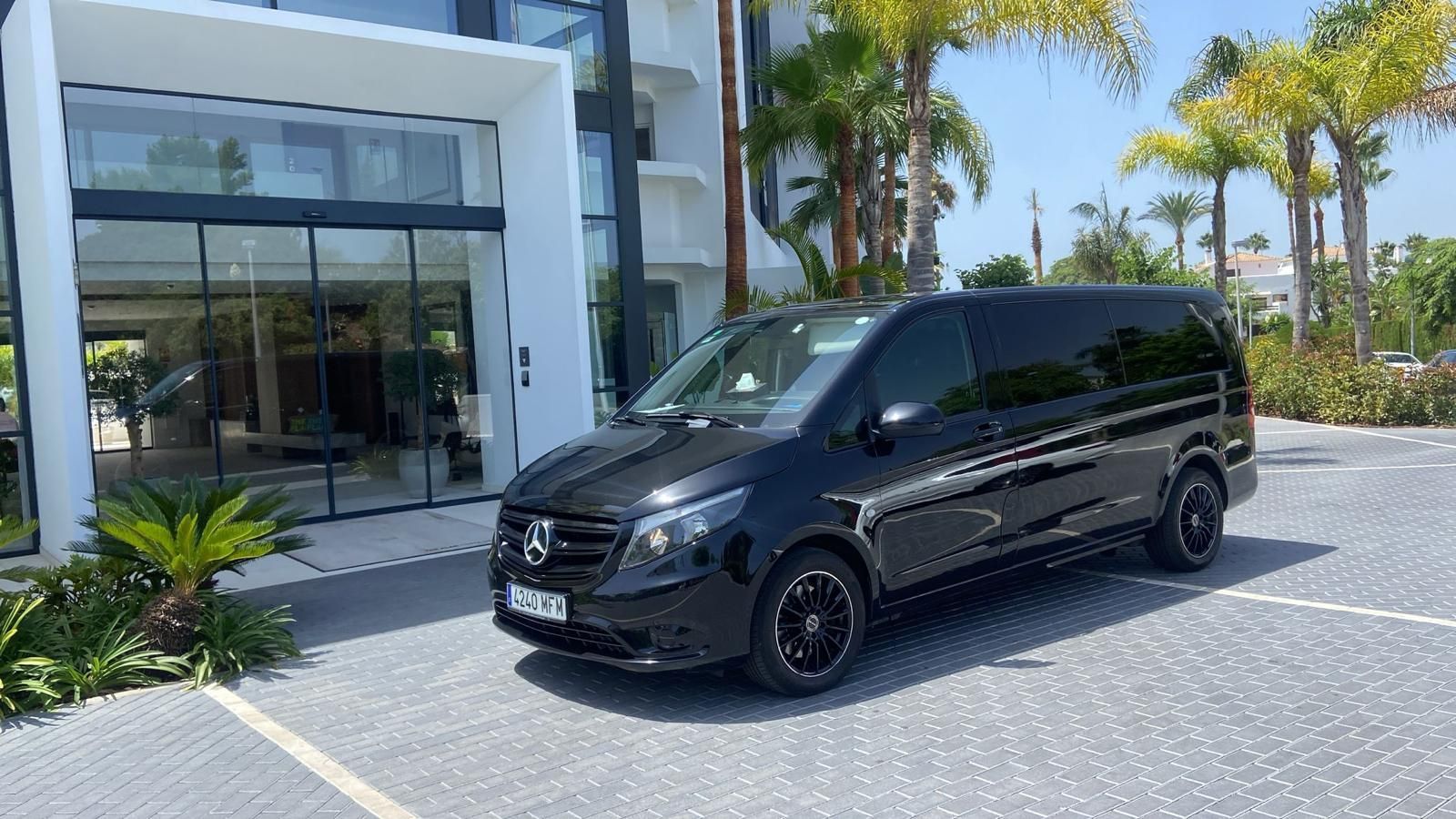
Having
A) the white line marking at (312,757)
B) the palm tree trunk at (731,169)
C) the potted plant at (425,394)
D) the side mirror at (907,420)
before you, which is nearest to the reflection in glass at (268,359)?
the potted plant at (425,394)

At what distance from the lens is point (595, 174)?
45.8 feet

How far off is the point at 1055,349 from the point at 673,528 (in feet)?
9.87

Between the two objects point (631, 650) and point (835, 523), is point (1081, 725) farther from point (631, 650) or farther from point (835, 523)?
point (631, 650)

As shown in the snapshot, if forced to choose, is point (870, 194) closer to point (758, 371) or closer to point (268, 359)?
point (268, 359)

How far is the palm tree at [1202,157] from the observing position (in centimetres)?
2503

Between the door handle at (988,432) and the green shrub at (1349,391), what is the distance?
576 inches

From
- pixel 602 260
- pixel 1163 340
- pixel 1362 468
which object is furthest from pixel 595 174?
pixel 1362 468

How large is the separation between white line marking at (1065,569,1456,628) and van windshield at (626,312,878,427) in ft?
9.84

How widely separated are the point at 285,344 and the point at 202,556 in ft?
18.7

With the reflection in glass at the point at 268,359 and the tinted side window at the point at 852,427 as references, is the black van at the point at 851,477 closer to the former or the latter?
the tinted side window at the point at 852,427

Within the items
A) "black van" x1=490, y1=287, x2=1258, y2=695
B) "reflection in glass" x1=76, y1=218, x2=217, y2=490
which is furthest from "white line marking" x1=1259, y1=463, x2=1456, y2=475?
"reflection in glass" x1=76, y1=218, x2=217, y2=490

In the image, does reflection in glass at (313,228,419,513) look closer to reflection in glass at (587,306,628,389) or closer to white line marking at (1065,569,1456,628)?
reflection in glass at (587,306,628,389)

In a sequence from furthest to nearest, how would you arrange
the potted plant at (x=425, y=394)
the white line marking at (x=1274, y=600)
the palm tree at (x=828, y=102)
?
the palm tree at (x=828, y=102)
the potted plant at (x=425, y=394)
the white line marking at (x=1274, y=600)

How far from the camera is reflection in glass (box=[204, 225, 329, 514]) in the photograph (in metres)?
11.5
